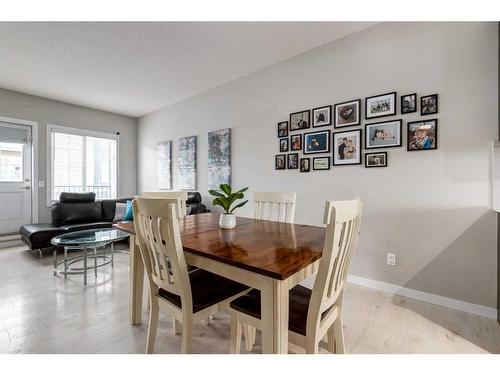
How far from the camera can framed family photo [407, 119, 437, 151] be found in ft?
6.80

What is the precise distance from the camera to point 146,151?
5.41 metres

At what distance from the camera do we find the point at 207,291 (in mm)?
1364

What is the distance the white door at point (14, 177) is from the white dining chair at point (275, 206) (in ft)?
14.9

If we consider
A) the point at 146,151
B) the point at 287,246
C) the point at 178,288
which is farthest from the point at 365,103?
the point at 146,151

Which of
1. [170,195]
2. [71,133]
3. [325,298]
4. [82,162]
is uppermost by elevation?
[71,133]

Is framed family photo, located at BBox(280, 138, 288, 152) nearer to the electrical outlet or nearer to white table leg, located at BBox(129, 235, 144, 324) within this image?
the electrical outlet

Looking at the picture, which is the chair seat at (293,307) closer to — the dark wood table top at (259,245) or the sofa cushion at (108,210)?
the dark wood table top at (259,245)

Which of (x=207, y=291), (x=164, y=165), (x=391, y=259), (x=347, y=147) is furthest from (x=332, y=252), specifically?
(x=164, y=165)

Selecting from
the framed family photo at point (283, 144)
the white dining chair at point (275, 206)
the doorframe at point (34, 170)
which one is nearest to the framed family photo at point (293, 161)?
the framed family photo at point (283, 144)

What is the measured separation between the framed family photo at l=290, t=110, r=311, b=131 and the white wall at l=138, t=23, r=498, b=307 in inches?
3.4

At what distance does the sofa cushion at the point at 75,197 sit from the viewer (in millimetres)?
3980

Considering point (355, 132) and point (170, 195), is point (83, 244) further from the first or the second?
point (355, 132)

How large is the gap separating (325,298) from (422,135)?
72.3 inches
